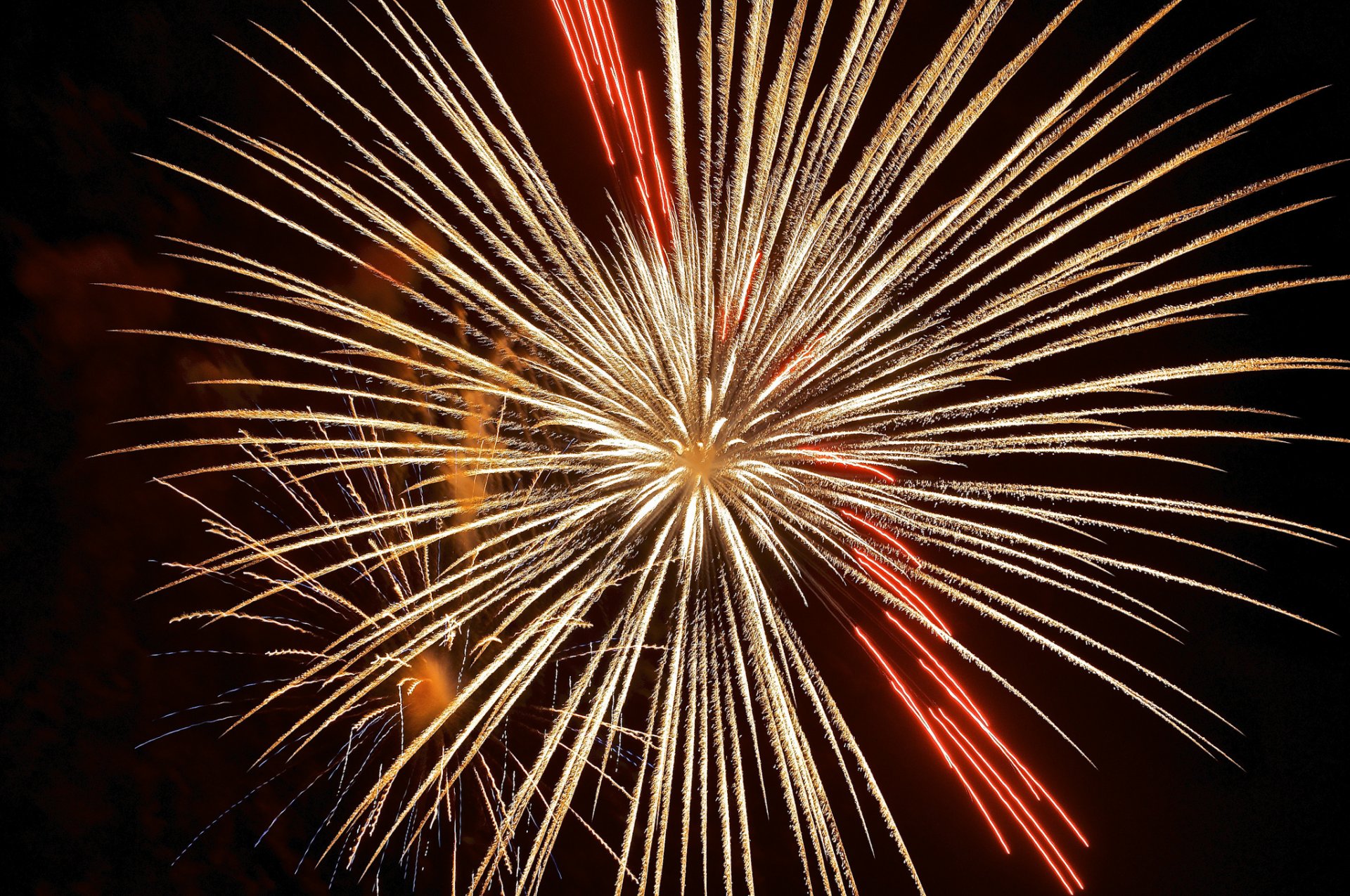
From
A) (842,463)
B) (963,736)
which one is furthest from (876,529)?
(963,736)

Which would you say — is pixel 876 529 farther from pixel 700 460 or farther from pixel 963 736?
pixel 963 736

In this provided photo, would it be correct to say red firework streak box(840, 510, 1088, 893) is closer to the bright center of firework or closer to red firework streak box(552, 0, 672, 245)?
the bright center of firework

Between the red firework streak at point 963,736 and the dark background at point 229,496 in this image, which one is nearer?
the dark background at point 229,496

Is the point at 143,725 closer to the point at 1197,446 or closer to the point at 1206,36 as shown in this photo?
the point at 1197,446

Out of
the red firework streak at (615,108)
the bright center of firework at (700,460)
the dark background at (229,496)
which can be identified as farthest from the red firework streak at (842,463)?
the bright center of firework at (700,460)

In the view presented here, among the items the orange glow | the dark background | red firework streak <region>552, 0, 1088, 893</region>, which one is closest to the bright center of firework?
red firework streak <region>552, 0, 1088, 893</region>

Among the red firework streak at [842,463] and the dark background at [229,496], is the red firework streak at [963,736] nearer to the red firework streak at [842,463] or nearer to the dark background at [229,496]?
the red firework streak at [842,463]

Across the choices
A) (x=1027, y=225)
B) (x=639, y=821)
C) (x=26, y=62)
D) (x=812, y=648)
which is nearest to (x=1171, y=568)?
(x=812, y=648)
